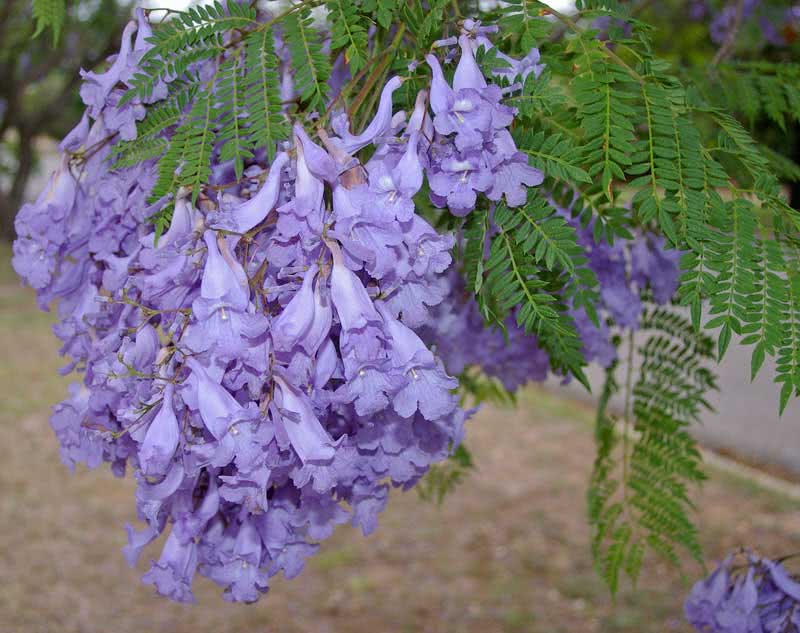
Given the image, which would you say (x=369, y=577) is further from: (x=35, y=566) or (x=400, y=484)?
(x=400, y=484)

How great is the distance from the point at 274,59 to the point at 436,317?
0.52 metres

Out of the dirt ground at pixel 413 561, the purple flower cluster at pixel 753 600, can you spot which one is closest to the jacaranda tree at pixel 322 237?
the purple flower cluster at pixel 753 600

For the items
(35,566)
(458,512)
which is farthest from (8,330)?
(458,512)

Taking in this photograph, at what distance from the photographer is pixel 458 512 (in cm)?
507

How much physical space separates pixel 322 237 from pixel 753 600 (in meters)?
1.17

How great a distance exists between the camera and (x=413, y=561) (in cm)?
453

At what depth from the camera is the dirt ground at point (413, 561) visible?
3967 millimetres

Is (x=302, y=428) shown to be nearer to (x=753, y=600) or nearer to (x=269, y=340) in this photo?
(x=269, y=340)

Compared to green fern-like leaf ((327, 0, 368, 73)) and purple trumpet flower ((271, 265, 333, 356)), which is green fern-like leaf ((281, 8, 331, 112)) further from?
purple trumpet flower ((271, 265, 333, 356))

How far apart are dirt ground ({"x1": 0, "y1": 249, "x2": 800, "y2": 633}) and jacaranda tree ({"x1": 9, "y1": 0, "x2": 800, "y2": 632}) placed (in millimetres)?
2998

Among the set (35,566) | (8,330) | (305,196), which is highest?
(305,196)

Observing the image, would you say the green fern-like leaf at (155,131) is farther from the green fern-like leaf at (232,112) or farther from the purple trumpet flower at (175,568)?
the purple trumpet flower at (175,568)

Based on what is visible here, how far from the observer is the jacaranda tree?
0.90 m

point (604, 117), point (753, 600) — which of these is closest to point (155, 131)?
point (604, 117)
